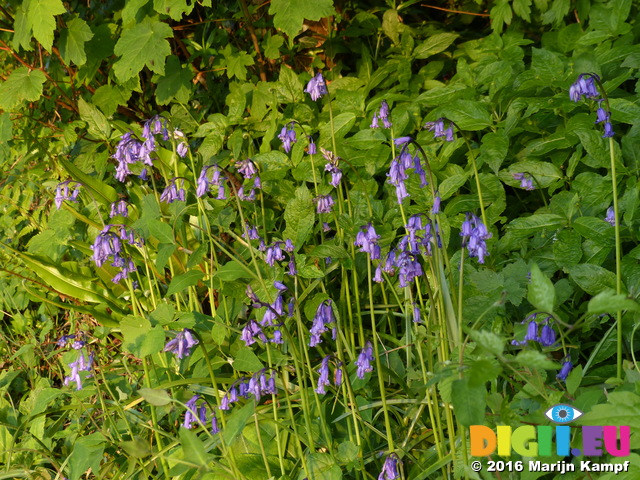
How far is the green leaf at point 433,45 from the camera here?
3449mm

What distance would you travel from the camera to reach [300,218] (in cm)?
259

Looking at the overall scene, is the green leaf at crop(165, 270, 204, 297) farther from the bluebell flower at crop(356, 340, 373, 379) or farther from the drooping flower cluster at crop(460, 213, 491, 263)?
the drooping flower cluster at crop(460, 213, 491, 263)

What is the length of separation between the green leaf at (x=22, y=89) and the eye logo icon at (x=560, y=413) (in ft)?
9.35

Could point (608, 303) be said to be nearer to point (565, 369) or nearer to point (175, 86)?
point (565, 369)

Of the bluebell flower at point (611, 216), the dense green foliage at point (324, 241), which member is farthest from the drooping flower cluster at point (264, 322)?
the bluebell flower at point (611, 216)

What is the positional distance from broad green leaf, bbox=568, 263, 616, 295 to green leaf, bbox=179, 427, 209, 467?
52.2 inches

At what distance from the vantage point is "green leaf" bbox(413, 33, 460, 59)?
345cm

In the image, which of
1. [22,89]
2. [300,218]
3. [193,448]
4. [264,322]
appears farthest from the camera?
[22,89]

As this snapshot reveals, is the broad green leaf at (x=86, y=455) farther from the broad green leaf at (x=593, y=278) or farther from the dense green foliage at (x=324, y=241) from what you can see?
the broad green leaf at (x=593, y=278)

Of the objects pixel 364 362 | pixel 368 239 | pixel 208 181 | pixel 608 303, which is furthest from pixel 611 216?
pixel 208 181

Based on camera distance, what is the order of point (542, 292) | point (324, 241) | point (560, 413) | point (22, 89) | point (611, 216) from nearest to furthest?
point (542, 292), point (560, 413), point (611, 216), point (324, 241), point (22, 89)

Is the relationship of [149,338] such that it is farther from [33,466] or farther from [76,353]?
[33,466]

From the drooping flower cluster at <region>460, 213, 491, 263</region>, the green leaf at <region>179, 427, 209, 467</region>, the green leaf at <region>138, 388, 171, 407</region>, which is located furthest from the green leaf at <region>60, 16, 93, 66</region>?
the green leaf at <region>179, 427, 209, 467</region>

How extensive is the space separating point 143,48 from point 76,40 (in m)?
0.48
